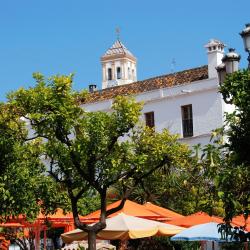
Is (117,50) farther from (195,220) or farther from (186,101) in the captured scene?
(195,220)

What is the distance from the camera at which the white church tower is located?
254 feet

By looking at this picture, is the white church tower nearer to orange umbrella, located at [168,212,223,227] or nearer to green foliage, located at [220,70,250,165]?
orange umbrella, located at [168,212,223,227]

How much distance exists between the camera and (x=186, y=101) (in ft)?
108

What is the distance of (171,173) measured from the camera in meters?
25.9

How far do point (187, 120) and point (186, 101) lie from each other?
96 cm

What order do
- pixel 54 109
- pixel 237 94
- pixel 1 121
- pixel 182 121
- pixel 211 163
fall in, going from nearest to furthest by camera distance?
1. pixel 237 94
2. pixel 211 163
3. pixel 54 109
4. pixel 1 121
5. pixel 182 121

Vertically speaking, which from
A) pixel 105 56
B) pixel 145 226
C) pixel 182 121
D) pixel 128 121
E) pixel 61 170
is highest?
pixel 105 56

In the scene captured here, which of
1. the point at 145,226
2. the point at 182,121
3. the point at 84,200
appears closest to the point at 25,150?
the point at 145,226

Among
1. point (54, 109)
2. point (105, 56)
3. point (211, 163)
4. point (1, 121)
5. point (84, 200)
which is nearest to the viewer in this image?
point (211, 163)

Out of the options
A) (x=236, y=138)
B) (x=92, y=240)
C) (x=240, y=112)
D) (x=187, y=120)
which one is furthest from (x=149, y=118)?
(x=236, y=138)

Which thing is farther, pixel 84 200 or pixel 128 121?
pixel 84 200

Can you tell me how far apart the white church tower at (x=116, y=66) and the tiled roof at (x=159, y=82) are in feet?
130

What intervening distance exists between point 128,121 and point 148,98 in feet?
63.8

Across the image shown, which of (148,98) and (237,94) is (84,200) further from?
(237,94)
